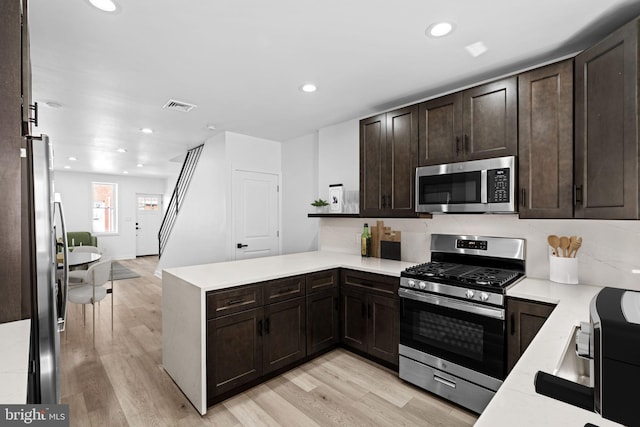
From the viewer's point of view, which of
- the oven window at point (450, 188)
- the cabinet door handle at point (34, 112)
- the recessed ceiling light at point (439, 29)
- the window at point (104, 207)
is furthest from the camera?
the window at point (104, 207)

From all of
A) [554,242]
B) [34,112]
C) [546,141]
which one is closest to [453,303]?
[554,242]

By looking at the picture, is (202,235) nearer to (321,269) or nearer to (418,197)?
(321,269)

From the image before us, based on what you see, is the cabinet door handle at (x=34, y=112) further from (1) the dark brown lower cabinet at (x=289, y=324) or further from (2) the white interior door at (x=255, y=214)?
(2) the white interior door at (x=255, y=214)

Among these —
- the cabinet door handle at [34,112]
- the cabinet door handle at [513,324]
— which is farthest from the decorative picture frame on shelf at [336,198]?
the cabinet door handle at [34,112]

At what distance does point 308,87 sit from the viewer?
8.98 ft

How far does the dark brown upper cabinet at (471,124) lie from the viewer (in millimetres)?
2201

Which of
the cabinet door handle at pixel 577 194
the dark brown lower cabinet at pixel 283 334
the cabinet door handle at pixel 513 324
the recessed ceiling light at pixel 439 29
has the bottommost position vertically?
the dark brown lower cabinet at pixel 283 334

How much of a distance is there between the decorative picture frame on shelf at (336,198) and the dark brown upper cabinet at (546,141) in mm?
1849

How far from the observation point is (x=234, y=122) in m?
3.80

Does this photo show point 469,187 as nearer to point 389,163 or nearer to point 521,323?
point 389,163

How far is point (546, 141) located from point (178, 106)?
3291 millimetres

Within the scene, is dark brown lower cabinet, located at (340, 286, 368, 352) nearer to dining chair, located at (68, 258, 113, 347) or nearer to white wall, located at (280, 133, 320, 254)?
white wall, located at (280, 133, 320, 254)

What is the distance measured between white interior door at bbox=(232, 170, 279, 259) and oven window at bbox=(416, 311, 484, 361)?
108 inches

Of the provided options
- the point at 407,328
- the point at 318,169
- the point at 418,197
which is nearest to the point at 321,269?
the point at 407,328
